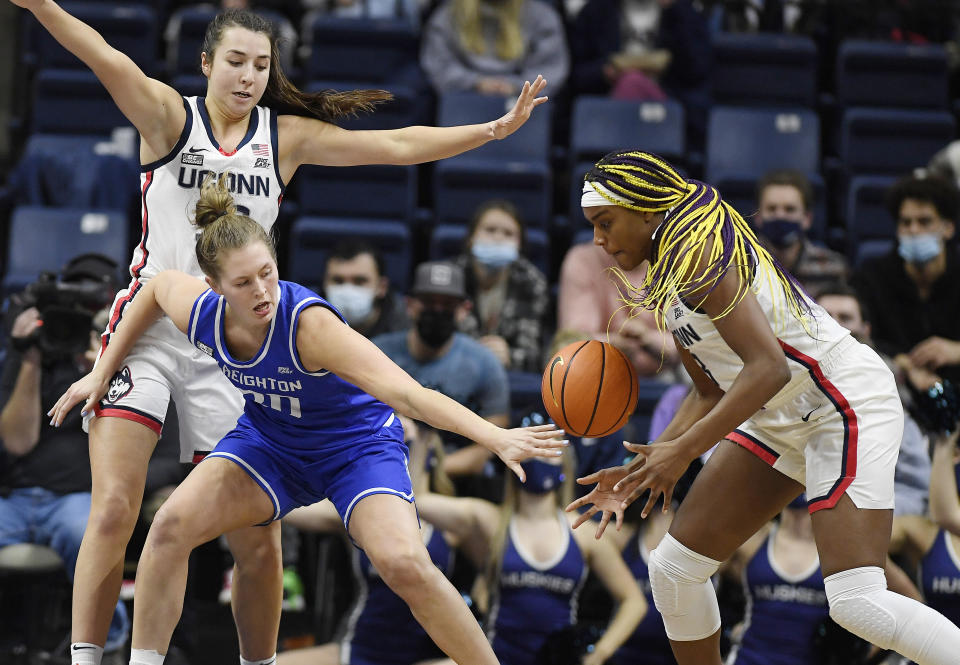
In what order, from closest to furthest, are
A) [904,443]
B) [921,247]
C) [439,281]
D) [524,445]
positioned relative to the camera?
[524,445]
[904,443]
[439,281]
[921,247]

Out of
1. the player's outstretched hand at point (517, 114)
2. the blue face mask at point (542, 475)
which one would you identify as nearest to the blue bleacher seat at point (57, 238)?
the blue face mask at point (542, 475)

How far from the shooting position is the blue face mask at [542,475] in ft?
16.8

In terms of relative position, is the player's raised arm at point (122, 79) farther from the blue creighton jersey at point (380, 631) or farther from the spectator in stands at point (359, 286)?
the spectator in stands at point (359, 286)

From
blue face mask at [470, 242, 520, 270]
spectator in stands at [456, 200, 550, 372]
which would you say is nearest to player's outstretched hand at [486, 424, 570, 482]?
spectator in stands at [456, 200, 550, 372]

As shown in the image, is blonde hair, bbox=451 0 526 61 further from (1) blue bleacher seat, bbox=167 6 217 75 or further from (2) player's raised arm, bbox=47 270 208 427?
(2) player's raised arm, bbox=47 270 208 427

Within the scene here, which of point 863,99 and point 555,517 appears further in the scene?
point 863,99

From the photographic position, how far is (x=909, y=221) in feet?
20.1

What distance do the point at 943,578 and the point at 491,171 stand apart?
3.38 metres

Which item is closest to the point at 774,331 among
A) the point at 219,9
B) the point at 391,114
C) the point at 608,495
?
the point at 608,495

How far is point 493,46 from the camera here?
7.87m

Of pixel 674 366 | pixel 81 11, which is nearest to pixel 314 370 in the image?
pixel 674 366

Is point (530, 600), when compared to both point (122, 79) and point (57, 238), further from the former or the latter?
point (57, 238)

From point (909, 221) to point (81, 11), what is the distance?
5014mm

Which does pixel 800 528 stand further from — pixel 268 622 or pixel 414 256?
pixel 414 256
